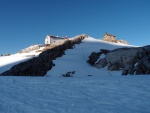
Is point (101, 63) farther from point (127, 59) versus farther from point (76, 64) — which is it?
point (127, 59)

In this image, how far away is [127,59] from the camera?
42.4m

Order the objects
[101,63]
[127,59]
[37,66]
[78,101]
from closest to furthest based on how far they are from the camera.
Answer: [78,101], [127,59], [101,63], [37,66]

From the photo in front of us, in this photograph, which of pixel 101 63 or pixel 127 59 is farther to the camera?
pixel 101 63

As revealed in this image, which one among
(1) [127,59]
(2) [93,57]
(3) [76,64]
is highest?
(2) [93,57]

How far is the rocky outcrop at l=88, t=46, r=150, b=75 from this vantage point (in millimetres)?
33106

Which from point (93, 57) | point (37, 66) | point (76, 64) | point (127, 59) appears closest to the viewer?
point (127, 59)

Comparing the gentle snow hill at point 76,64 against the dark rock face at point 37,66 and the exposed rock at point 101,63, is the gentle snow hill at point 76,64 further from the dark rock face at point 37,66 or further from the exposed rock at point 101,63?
the dark rock face at point 37,66

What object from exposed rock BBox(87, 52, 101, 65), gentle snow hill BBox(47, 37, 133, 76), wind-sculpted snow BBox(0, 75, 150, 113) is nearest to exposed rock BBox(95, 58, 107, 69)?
gentle snow hill BBox(47, 37, 133, 76)

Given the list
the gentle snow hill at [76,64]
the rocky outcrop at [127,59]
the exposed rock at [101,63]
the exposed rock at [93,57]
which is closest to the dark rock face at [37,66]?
the gentle snow hill at [76,64]

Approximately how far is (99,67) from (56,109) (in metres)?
36.7

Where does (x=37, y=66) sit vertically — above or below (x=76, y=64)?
below

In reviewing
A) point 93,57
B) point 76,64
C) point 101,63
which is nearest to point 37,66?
point 76,64

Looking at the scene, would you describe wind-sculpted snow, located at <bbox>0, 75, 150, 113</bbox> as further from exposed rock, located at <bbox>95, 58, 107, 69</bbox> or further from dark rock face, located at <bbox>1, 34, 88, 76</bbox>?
exposed rock, located at <bbox>95, 58, 107, 69</bbox>

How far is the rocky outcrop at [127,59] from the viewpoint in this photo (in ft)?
109
